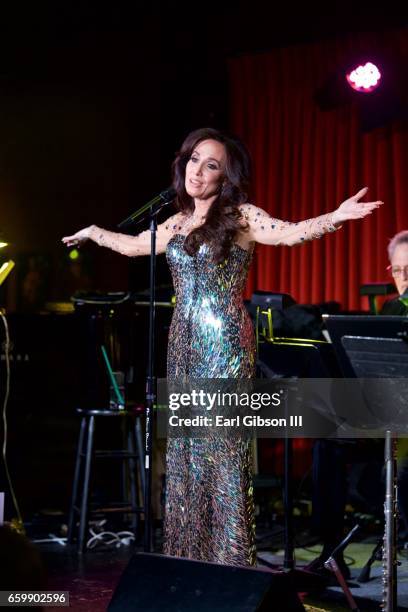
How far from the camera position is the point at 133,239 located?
12.7ft

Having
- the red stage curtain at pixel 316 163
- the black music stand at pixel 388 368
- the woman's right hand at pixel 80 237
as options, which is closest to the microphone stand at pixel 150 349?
the woman's right hand at pixel 80 237

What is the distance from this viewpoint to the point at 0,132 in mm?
7270

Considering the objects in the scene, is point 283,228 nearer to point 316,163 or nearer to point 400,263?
point 400,263

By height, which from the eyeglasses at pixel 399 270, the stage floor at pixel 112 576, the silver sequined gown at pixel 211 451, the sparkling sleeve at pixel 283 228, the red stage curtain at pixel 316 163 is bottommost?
the stage floor at pixel 112 576

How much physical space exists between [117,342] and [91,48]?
300cm

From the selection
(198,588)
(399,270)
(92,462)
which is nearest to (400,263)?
(399,270)

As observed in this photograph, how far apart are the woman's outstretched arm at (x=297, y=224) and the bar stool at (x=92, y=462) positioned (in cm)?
216

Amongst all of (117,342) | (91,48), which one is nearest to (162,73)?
(91,48)

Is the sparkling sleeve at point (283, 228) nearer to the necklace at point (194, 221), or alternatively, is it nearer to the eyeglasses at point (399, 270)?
the necklace at point (194, 221)

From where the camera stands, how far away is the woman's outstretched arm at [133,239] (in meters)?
3.70

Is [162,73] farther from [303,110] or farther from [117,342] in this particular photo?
[117,342]

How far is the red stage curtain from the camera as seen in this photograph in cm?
652

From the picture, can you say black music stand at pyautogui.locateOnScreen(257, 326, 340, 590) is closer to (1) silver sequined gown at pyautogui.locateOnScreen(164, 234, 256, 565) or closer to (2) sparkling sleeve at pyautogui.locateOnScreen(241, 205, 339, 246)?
(1) silver sequined gown at pyautogui.locateOnScreen(164, 234, 256, 565)

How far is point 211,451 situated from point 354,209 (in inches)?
40.5
